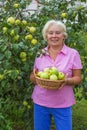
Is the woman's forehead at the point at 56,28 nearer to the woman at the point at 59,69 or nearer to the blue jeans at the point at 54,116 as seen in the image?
the woman at the point at 59,69

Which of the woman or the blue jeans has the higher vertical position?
the woman

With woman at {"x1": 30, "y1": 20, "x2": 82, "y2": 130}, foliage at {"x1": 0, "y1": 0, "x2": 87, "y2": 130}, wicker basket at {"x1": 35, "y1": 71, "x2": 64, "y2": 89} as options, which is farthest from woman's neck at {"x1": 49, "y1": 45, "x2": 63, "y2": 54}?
wicker basket at {"x1": 35, "y1": 71, "x2": 64, "y2": 89}

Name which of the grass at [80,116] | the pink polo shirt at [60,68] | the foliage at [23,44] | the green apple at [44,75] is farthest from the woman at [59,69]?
the grass at [80,116]

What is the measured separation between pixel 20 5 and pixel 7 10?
0.20 meters

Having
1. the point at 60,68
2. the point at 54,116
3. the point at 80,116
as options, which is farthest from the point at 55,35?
the point at 80,116

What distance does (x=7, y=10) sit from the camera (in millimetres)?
4152

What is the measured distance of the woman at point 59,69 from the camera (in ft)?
10.6

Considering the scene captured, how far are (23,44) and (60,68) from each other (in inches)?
14.8

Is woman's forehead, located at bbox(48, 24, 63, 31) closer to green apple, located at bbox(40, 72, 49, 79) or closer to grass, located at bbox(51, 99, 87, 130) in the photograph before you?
green apple, located at bbox(40, 72, 49, 79)

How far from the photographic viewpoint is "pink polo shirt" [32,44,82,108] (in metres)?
3.24

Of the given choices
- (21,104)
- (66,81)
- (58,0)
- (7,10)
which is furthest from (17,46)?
(58,0)

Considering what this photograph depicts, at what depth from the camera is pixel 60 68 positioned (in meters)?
3.24

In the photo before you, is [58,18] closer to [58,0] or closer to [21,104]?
[58,0]

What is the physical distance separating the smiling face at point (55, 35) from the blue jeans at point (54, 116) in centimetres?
57
